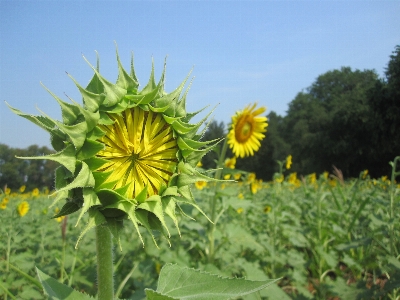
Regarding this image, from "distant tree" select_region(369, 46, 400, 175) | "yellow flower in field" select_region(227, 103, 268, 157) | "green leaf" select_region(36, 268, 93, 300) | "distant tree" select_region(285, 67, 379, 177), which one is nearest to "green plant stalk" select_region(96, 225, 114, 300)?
"green leaf" select_region(36, 268, 93, 300)

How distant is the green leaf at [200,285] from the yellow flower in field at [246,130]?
2950mm

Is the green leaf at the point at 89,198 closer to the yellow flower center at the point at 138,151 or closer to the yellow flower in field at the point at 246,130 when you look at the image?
the yellow flower center at the point at 138,151

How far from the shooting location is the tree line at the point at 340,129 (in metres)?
34.8

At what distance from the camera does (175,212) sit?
121 cm

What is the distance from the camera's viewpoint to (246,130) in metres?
4.32

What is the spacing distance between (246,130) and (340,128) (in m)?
39.5

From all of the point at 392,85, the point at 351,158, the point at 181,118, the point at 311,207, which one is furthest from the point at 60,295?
the point at 351,158

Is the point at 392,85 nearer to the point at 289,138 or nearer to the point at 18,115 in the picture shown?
the point at 289,138

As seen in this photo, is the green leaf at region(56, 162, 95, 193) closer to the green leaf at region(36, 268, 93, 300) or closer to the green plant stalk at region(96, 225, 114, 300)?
the green plant stalk at region(96, 225, 114, 300)

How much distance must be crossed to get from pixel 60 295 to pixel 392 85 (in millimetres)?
37336

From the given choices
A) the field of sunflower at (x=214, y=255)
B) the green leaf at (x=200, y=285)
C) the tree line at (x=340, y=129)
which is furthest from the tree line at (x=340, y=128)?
Result: the green leaf at (x=200, y=285)

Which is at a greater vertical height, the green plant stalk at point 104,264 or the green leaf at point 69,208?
the green leaf at point 69,208

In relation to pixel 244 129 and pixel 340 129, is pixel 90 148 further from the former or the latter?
pixel 340 129

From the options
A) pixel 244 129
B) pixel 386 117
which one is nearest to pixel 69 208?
pixel 244 129
